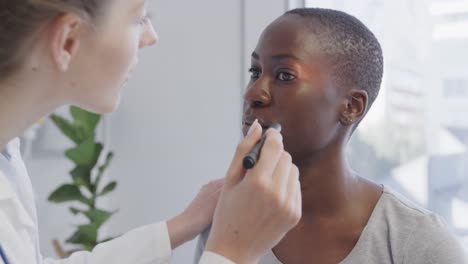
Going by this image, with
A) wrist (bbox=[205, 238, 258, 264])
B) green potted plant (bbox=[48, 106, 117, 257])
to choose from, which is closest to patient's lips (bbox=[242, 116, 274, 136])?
wrist (bbox=[205, 238, 258, 264])

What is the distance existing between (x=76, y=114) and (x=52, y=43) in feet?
2.61

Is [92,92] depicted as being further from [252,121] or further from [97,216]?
[97,216]

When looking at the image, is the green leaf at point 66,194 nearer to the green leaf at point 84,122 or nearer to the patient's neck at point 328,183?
the green leaf at point 84,122

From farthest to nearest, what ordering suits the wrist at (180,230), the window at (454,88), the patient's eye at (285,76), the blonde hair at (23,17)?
the window at (454,88) → the wrist at (180,230) → the patient's eye at (285,76) → the blonde hair at (23,17)

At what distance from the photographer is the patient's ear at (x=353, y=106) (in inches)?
28.8

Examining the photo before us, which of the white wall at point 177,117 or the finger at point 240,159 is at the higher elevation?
the finger at point 240,159

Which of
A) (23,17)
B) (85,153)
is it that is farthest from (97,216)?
(23,17)

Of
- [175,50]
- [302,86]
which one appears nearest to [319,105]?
[302,86]

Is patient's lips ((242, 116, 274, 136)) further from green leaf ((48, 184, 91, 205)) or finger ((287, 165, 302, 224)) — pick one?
green leaf ((48, 184, 91, 205))

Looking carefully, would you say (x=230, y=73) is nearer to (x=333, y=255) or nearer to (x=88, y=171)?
(x=88, y=171)

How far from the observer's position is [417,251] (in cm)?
68

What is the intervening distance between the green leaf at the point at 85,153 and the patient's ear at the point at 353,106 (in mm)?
785

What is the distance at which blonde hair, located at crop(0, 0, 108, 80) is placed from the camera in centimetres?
54

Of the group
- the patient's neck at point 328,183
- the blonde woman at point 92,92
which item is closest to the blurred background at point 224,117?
the patient's neck at point 328,183
